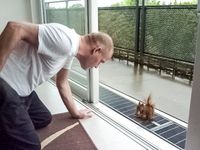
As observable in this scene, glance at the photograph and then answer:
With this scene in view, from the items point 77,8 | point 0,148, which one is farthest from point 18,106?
point 77,8

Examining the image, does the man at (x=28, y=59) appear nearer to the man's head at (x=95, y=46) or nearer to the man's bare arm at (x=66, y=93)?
the man's head at (x=95, y=46)

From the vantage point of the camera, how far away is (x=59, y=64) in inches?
57.9

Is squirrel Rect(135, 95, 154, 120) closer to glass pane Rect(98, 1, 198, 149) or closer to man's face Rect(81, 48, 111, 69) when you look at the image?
glass pane Rect(98, 1, 198, 149)

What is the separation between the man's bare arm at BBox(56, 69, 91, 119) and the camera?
1933 mm

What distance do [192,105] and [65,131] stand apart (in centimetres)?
103

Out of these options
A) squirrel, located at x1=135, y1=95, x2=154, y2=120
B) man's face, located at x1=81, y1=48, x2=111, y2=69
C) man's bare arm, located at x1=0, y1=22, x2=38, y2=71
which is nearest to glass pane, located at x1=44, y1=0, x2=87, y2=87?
squirrel, located at x1=135, y1=95, x2=154, y2=120

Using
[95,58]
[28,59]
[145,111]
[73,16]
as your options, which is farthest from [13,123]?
[73,16]

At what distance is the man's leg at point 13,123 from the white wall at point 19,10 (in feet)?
9.30

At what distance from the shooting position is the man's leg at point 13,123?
1.33 metres

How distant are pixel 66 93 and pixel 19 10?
2468mm

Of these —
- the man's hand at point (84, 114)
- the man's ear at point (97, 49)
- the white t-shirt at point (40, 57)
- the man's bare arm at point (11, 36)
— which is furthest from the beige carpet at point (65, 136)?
the man's bare arm at point (11, 36)

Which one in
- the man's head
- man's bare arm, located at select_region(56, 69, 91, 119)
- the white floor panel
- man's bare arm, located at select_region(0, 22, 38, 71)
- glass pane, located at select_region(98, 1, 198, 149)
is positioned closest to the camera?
man's bare arm, located at select_region(0, 22, 38, 71)

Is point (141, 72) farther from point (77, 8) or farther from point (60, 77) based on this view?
point (60, 77)

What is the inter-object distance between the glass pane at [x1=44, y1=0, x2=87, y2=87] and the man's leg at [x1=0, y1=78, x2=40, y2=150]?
4.14 feet
